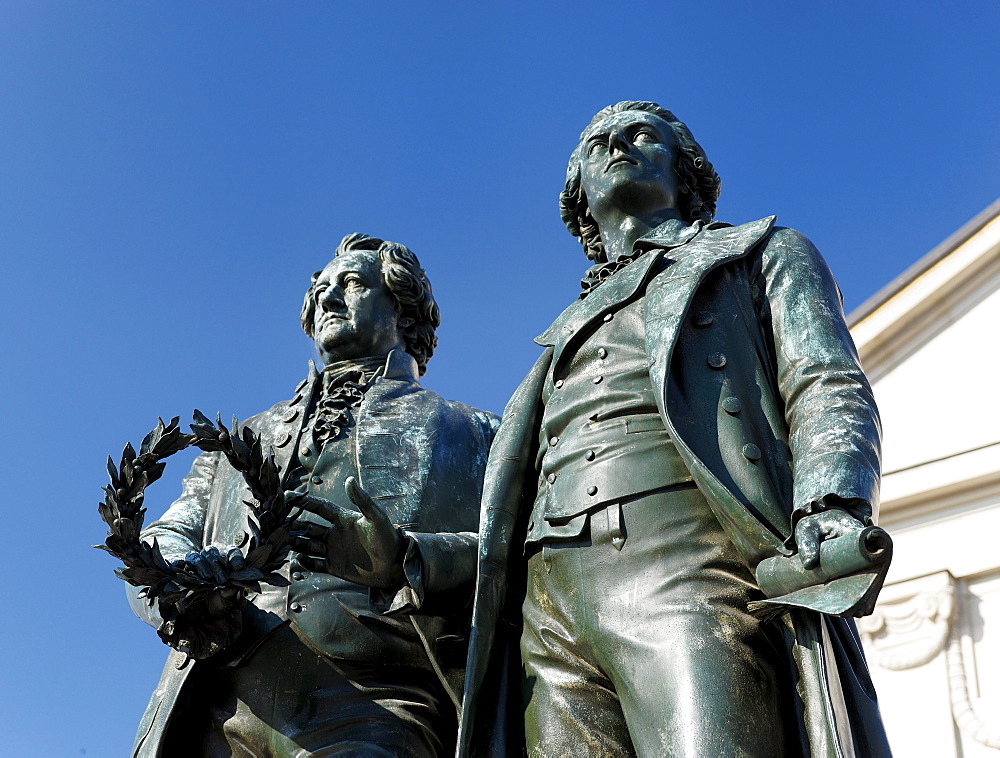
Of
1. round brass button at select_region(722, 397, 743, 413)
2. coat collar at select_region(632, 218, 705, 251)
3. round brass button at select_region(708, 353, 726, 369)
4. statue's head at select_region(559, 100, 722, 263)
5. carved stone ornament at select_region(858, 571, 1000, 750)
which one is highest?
carved stone ornament at select_region(858, 571, 1000, 750)

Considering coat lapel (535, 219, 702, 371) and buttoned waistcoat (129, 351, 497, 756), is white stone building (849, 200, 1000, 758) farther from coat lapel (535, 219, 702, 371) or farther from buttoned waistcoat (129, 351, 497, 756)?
coat lapel (535, 219, 702, 371)

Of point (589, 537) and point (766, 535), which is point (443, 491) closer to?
point (589, 537)

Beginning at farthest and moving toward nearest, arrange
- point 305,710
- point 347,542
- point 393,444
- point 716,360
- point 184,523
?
point 184,523 < point 393,444 < point 305,710 < point 347,542 < point 716,360

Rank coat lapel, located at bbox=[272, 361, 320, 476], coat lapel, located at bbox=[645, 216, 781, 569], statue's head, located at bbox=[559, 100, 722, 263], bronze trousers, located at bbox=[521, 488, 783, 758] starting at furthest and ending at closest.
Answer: coat lapel, located at bbox=[272, 361, 320, 476] < statue's head, located at bbox=[559, 100, 722, 263] < coat lapel, located at bbox=[645, 216, 781, 569] < bronze trousers, located at bbox=[521, 488, 783, 758]

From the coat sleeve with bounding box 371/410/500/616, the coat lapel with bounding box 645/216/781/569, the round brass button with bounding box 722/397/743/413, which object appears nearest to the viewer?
the coat lapel with bounding box 645/216/781/569

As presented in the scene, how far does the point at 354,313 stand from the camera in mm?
7367

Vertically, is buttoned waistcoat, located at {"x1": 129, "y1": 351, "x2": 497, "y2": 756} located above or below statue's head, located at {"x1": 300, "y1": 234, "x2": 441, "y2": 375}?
below

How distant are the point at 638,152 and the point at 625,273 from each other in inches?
23.6

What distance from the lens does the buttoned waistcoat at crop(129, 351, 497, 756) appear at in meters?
6.24

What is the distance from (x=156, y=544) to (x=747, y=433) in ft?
6.41

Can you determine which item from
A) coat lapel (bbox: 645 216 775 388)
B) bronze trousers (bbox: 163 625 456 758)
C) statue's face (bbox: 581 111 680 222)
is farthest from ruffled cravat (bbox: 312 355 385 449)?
coat lapel (bbox: 645 216 775 388)

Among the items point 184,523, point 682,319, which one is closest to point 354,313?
point 184,523

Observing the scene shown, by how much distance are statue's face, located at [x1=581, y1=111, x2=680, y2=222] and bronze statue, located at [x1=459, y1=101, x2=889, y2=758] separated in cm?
26

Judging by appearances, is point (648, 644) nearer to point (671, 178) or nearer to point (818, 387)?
point (818, 387)
